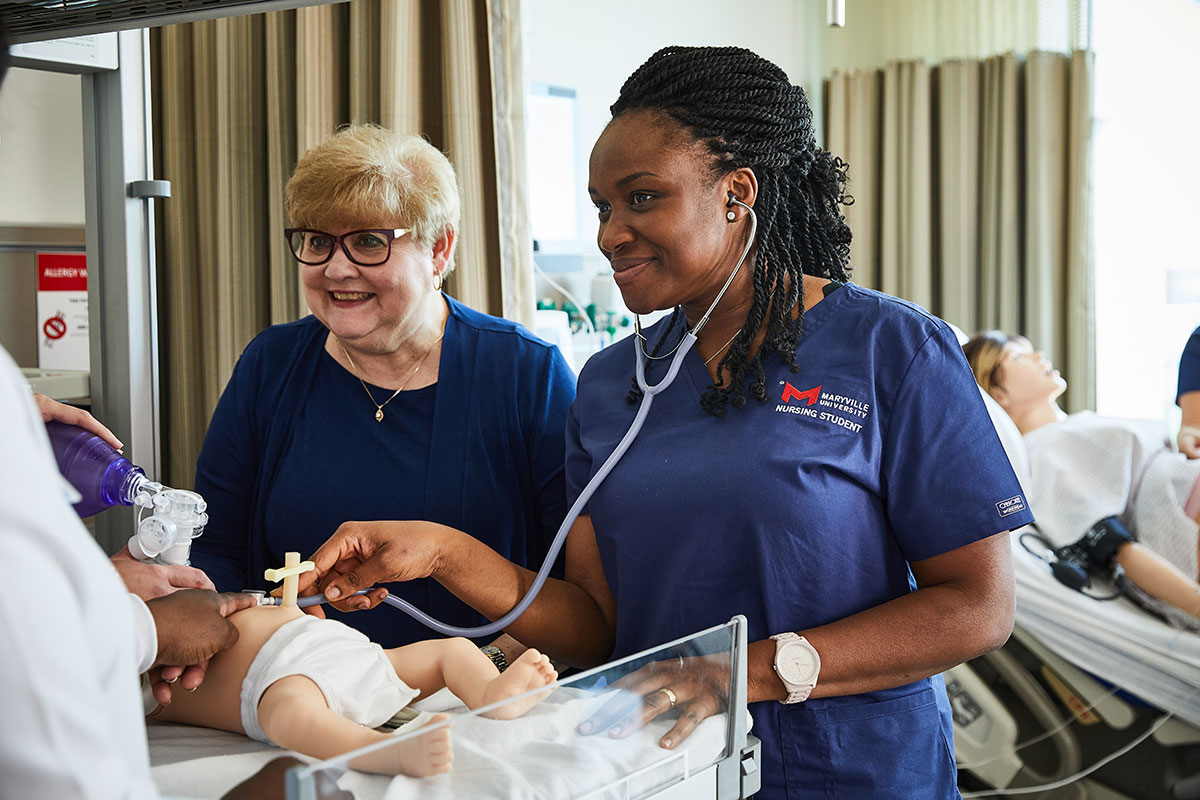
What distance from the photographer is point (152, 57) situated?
2170 mm

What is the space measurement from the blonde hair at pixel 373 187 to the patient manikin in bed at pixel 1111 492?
191cm

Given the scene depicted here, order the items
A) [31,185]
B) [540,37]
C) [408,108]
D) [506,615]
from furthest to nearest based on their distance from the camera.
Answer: [540,37]
[408,108]
[31,185]
[506,615]

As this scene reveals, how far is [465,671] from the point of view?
1044mm

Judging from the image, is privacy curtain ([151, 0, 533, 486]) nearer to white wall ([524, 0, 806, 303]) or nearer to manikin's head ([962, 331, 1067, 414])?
white wall ([524, 0, 806, 303])

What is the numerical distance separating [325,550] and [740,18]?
379 centimetres

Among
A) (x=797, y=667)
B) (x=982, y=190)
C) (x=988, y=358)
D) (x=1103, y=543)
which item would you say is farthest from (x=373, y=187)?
(x=982, y=190)

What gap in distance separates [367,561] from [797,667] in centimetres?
53

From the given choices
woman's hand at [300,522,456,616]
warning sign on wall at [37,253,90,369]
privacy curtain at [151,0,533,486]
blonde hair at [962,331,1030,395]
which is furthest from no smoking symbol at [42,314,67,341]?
blonde hair at [962,331,1030,395]

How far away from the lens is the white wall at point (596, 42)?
3.53 m

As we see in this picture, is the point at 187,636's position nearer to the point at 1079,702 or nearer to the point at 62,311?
the point at 62,311

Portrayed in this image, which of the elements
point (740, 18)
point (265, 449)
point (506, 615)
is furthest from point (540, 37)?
point (506, 615)

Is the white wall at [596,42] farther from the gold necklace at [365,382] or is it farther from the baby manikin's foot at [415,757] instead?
the baby manikin's foot at [415,757]

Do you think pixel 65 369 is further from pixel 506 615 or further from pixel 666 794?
pixel 666 794

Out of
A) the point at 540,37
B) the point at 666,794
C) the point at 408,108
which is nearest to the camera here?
the point at 666,794
